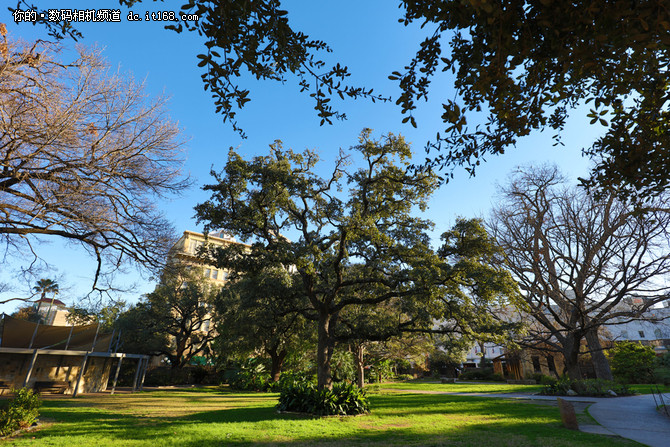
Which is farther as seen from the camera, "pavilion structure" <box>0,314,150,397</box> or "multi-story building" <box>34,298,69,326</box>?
"multi-story building" <box>34,298,69,326</box>

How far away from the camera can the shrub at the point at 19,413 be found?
8281 millimetres

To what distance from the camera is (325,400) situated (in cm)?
1229

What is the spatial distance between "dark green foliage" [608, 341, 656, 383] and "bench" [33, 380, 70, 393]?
38277 millimetres

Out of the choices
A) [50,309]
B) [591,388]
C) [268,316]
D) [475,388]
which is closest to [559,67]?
[268,316]

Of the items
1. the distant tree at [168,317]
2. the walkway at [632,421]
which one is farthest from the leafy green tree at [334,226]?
the distant tree at [168,317]

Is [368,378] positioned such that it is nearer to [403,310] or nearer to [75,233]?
[403,310]

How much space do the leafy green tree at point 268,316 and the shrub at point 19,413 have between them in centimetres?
712

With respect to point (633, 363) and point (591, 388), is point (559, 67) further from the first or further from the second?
point (633, 363)

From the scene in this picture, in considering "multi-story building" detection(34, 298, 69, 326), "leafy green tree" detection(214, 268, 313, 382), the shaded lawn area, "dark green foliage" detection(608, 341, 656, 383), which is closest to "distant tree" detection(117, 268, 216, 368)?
"multi-story building" detection(34, 298, 69, 326)

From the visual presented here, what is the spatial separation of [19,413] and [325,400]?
8.94 metres

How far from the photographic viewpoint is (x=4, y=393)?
1716 cm

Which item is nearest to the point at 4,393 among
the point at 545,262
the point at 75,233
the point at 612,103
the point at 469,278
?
the point at 75,233

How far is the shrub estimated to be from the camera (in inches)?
326

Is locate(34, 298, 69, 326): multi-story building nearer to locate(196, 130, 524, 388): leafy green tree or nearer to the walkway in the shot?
locate(196, 130, 524, 388): leafy green tree
